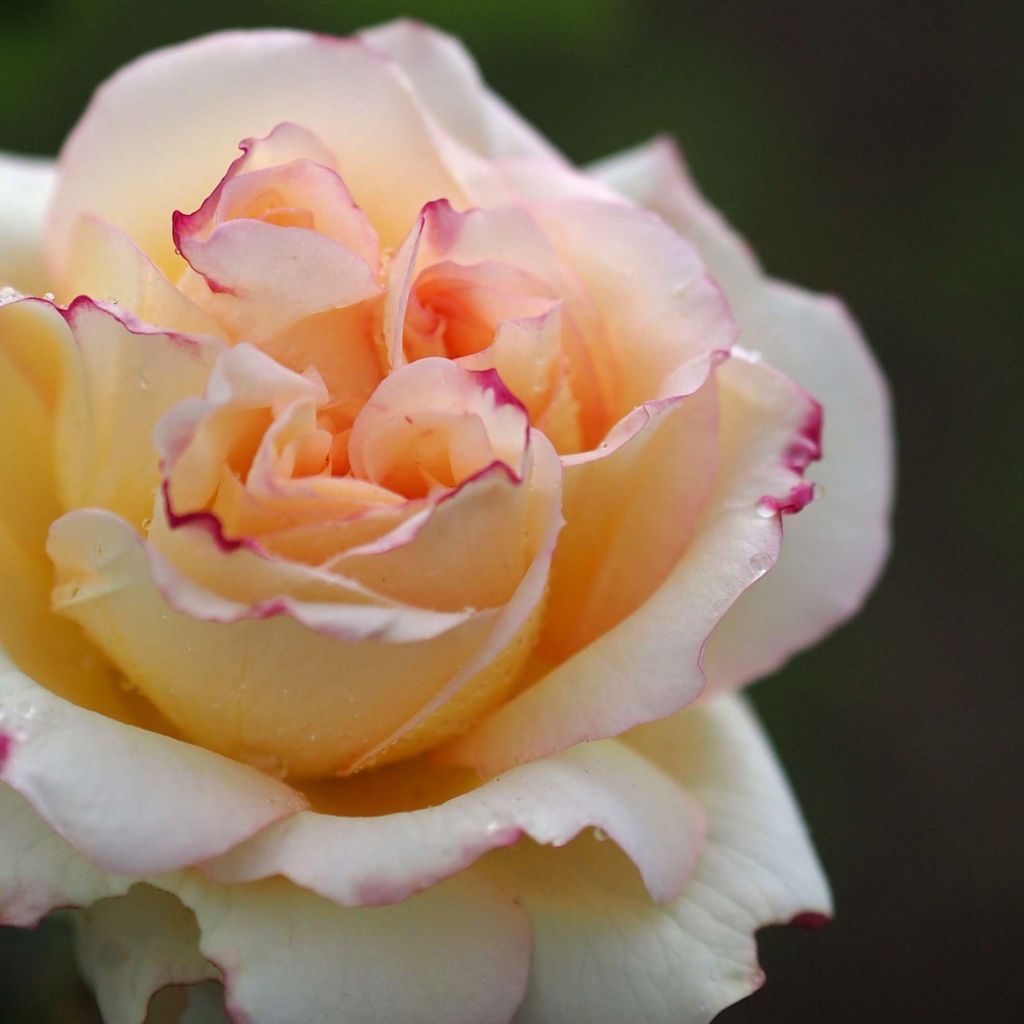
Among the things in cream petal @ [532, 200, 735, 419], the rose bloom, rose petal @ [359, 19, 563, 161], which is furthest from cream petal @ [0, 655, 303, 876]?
rose petal @ [359, 19, 563, 161]

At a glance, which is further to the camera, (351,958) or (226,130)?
(226,130)

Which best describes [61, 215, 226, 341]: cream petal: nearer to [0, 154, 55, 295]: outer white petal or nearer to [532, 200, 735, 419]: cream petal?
[0, 154, 55, 295]: outer white petal

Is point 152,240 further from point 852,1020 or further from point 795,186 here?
point 852,1020

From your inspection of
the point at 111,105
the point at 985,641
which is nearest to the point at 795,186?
the point at 985,641

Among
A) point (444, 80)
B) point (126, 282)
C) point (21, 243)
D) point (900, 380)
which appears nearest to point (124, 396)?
point (126, 282)

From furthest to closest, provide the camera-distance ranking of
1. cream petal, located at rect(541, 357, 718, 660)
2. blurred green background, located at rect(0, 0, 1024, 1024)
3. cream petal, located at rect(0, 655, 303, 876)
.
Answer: blurred green background, located at rect(0, 0, 1024, 1024) → cream petal, located at rect(541, 357, 718, 660) → cream petal, located at rect(0, 655, 303, 876)

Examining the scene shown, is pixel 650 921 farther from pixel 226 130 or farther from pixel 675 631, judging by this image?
pixel 226 130

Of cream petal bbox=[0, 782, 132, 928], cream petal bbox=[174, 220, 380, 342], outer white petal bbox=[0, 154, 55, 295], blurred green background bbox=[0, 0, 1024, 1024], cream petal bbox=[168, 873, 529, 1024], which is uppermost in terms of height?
cream petal bbox=[174, 220, 380, 342]
